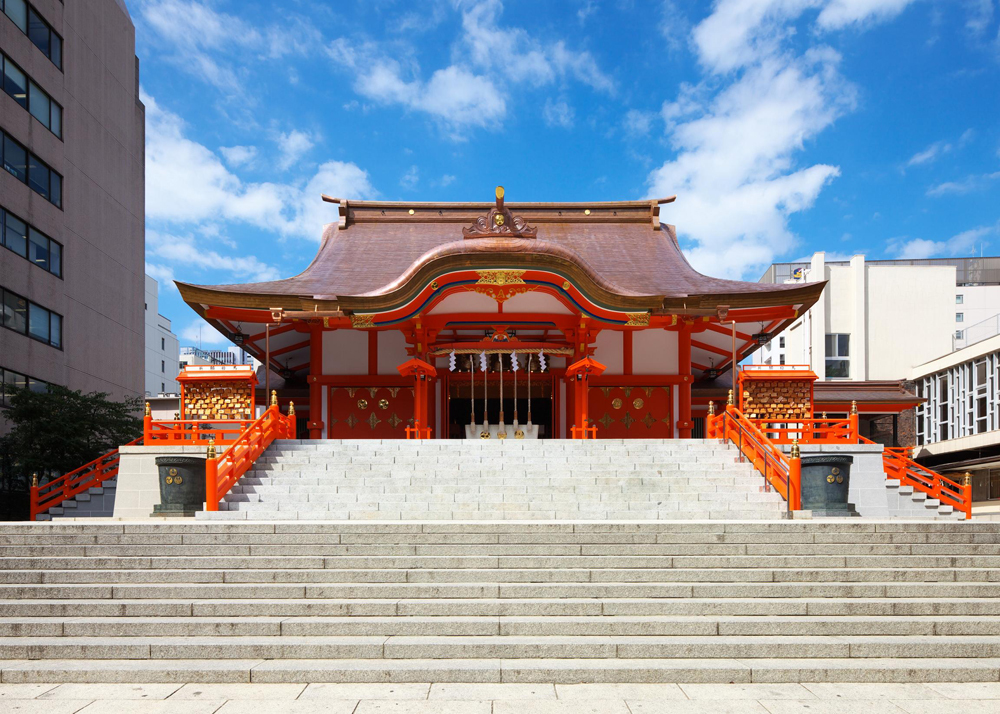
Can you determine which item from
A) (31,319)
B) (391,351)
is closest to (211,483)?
(391,351)

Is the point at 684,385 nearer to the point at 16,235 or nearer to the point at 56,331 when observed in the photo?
the point at 56,331

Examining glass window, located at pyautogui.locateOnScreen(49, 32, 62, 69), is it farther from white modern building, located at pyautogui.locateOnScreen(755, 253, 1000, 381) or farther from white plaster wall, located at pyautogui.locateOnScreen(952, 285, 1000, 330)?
white plaster wall, located at pyautogui.locateOnScreen(952, 285, 1000, 330)

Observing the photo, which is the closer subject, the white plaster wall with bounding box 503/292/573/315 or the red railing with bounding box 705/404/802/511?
the red railing with bounding box 705/404/802/511

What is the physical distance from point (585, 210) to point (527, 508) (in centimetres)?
1437

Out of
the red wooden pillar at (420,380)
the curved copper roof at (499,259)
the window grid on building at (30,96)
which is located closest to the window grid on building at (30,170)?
the window grid on building at (30,96)

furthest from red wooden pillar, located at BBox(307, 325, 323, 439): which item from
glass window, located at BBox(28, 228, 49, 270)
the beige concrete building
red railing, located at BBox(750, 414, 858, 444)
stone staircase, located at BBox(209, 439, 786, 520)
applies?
glass window, located at BBox(28, 228, 49, 270)

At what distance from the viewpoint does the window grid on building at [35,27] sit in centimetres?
2181

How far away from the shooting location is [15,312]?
21.5 m

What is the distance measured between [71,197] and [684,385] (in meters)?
21.3

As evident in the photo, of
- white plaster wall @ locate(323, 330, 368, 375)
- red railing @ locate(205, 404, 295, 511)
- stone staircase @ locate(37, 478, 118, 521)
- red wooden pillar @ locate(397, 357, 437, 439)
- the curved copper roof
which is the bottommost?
stone staircase @ locate(37, 478, 118, 521)

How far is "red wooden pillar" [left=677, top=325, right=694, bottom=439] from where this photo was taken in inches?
698

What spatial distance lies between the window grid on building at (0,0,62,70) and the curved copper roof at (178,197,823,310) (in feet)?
36.1

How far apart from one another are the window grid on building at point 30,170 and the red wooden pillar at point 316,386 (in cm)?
1215

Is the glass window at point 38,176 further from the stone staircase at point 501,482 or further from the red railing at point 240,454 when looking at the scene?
the stone staircase at point 501,482
